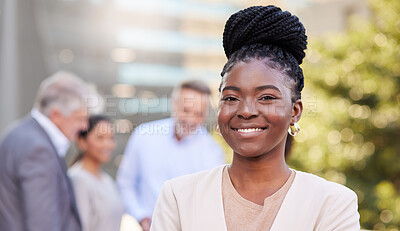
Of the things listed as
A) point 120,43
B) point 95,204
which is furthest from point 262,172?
point 120,43

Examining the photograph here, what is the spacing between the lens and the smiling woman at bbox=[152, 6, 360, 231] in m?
1.42

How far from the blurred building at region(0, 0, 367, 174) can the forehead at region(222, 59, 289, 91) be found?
846 centimetres

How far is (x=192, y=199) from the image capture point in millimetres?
1493

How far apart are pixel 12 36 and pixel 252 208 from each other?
9254mm

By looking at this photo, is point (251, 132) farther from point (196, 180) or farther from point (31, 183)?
point (31, 183)

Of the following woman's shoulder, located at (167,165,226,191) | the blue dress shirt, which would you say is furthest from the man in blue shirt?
woman's shoulder, located at (167,165,226,191)

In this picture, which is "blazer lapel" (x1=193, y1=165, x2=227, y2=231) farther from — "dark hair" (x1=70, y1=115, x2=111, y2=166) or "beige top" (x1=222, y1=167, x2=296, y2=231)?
"dark hair" (x1=70, y1=115, x2=111, y2=166)

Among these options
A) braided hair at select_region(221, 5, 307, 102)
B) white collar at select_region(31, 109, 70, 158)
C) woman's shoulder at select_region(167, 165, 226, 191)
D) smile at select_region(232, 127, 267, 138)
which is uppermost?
braided hair at select_region(221, 5, 307, 102)

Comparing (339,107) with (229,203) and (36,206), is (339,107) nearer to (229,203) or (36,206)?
(36,206)

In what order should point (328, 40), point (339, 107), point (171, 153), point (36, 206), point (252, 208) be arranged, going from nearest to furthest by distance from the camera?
point (252, 208)
point (36, 206)
point (171, 153)
point (339, 107)
point (328, 40)

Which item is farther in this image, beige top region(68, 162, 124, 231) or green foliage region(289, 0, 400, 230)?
green foliage region(289, 0, 400, 230)

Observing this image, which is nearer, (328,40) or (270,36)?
(270,36)

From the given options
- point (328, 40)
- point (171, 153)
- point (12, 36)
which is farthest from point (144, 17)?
point (171, 153)

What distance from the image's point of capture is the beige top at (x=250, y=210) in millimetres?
1433
